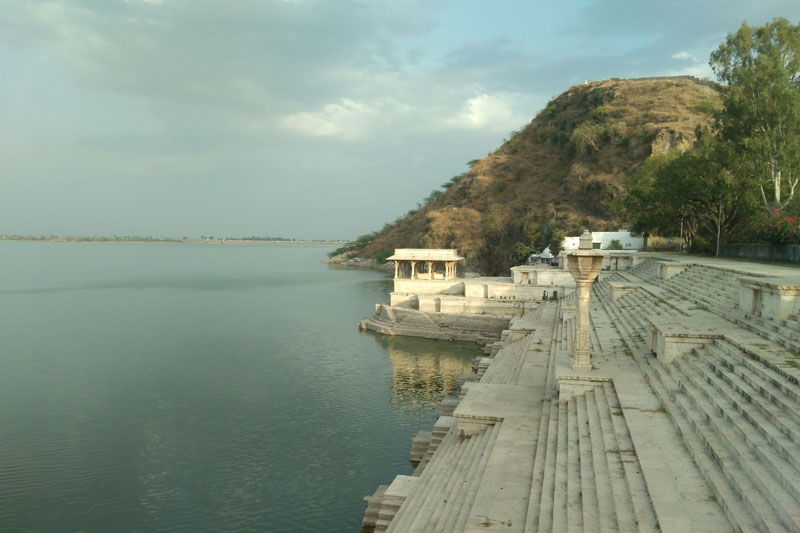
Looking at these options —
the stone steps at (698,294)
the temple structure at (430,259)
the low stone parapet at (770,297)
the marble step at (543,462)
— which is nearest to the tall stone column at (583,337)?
the marble step at (543,462)

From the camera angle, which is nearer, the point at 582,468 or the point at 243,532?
the point at 582,468

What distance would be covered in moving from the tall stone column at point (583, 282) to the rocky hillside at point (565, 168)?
51720 mm

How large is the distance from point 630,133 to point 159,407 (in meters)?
74.1

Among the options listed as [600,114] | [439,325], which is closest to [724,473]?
[439,325]

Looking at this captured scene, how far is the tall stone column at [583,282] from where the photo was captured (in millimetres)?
13039

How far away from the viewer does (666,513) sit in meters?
6.90

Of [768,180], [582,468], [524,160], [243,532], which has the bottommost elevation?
[243,532]

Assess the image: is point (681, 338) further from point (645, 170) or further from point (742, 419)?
point (645, 170)

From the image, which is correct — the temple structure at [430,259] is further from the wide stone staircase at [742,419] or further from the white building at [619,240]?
the wide stone staircase at [742,419]

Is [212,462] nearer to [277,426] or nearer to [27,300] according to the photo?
[277,426]

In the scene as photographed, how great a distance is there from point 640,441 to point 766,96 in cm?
2494

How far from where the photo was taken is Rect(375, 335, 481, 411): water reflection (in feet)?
80.8

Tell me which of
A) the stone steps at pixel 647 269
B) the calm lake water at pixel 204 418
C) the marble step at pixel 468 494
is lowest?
the calm lake water at pixel 204 418

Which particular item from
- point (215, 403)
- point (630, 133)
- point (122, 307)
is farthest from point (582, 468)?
point (630, 133)
